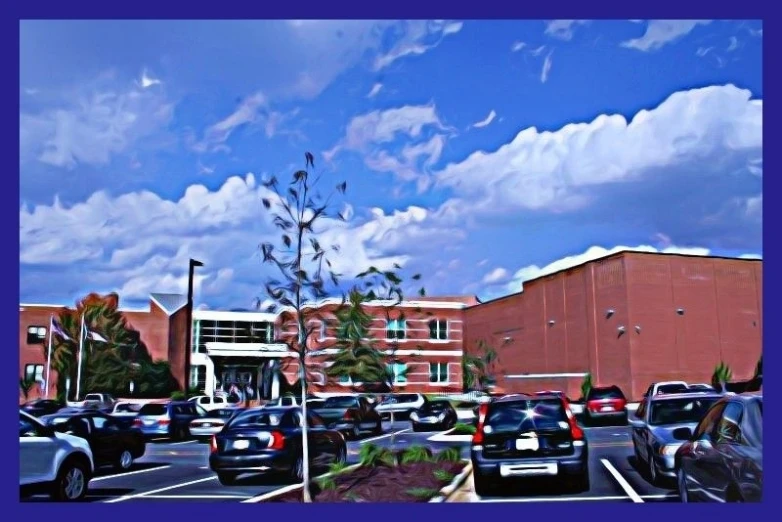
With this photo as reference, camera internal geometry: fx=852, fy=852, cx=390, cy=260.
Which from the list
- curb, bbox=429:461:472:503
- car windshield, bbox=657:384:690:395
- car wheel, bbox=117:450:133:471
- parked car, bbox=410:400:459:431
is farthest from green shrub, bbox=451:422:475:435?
car wheel, bbox=117:450:133:471

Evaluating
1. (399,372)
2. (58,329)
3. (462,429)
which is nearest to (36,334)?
(58,329)

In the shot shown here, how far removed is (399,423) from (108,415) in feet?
16.8

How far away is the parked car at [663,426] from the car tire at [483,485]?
2519mm

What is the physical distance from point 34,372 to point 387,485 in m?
6.51

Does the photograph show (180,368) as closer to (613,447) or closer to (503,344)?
(503,344)

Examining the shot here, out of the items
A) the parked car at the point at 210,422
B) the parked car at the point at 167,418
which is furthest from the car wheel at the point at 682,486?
the parked car at the point at 167,418

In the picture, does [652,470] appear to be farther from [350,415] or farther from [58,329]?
[58,329]

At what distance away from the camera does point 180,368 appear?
16.1 metres

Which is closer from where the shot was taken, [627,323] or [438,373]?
[438,373]

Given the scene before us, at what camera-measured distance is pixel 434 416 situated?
15039 millimetres

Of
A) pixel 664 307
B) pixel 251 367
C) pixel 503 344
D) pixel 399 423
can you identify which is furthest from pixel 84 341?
pixel 664 307

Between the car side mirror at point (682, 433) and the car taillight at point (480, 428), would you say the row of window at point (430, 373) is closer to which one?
the car taillight at point (480, 428)

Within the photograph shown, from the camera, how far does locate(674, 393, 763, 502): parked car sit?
11273mm

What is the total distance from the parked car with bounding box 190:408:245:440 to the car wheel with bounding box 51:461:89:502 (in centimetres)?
196
